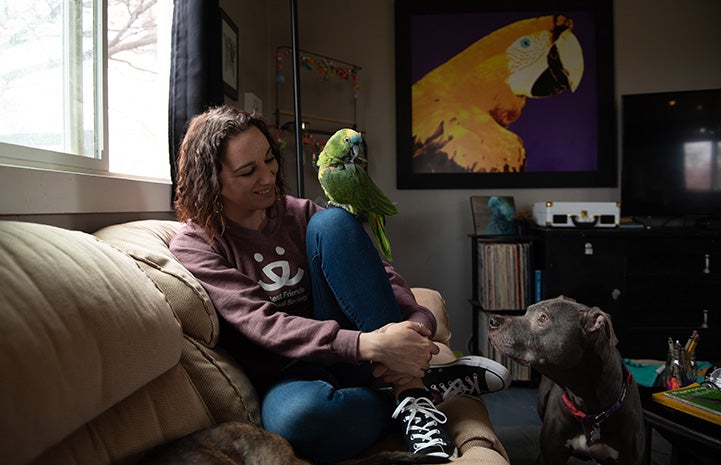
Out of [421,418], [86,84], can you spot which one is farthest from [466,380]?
[86,84]

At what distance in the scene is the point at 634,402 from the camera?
1.32 meters

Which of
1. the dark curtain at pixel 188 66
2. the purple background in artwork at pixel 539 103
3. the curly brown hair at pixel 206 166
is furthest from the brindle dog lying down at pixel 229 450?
the purple background in artwork at pixel 539 103

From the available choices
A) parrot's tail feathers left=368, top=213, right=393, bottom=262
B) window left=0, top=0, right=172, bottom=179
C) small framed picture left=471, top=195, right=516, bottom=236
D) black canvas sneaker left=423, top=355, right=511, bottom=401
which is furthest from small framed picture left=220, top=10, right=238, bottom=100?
black canvas sneaker left=423, top=355, right=511, bottom=401

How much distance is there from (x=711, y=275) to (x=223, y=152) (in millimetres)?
2608

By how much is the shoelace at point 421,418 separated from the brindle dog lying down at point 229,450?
8 centimetres

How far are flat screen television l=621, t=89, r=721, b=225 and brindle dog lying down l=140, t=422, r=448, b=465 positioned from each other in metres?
2.70

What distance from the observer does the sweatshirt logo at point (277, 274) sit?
1.19m

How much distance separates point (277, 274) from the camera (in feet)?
3.99

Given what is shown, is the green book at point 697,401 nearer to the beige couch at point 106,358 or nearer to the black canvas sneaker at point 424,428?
the beige couch at point 106,358

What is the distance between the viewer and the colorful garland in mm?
2639

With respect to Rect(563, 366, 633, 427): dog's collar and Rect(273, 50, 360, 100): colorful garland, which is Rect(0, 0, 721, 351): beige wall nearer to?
Rect(273, 50, 360, 100): colorful garland

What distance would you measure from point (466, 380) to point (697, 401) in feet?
2.15

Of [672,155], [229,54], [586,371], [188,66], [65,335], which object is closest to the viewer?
[65,335]

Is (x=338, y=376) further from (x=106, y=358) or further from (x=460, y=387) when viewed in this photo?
(x=106, y=358)
